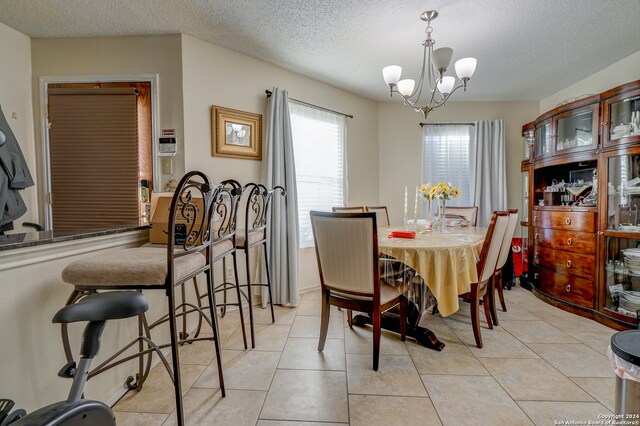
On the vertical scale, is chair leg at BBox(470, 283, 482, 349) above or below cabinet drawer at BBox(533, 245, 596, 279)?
below

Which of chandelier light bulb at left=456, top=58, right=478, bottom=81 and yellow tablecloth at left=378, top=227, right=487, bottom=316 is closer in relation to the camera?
yellow tablecloth at left=378, top=227, right=487, bottom=316

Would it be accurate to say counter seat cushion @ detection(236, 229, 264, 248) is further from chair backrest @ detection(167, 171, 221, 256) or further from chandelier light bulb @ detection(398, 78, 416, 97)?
chandelier light bulb @ detection(398, 78, 416, 97)

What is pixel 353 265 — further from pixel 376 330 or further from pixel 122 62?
pixel 122 62

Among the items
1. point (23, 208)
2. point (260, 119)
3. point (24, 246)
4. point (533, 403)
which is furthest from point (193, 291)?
point (533, 403)

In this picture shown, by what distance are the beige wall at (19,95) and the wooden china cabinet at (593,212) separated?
4.82 m

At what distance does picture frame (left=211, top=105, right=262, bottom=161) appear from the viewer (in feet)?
8.97

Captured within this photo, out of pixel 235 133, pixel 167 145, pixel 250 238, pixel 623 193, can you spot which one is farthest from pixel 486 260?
pixel 167 145

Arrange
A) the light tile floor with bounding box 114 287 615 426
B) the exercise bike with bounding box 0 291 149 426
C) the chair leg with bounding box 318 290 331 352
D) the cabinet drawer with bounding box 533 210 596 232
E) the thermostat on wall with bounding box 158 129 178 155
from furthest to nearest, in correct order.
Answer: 1. the cabinet drawer with bounding box 533 210 596 232
2. the thermostat on wall with bounding box 158 129 178 155
3. the chair leg with bounding box 318 290 331 352
4. the light tile floor with bounding box 114 287 615 426
5. the exercise bike with bounding box 0 291 149 426

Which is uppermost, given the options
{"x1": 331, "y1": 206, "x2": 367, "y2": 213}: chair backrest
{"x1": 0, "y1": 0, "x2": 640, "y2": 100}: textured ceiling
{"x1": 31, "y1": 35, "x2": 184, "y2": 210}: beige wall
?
{"x1": 0, "y1": 0, "x2": 640, "y2": 100}: textured ceiling

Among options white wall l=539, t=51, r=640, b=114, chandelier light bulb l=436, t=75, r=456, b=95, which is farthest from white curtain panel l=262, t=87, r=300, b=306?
white wall l=539, t=51, r=640, b=114

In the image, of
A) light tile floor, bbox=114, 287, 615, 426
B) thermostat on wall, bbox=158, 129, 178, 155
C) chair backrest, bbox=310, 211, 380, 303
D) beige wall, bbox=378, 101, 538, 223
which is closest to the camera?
light tile floor, bbox=114, 287, 615, 426

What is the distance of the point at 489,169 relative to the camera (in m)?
4.06

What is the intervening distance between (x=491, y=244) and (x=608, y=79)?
2.51 metres

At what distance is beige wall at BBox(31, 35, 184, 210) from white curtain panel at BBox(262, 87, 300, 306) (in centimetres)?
83
